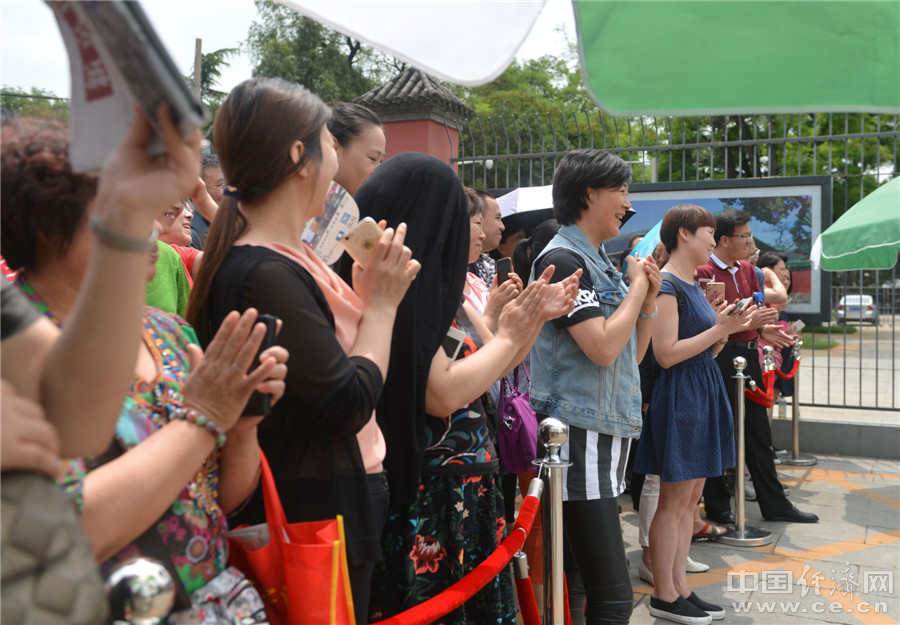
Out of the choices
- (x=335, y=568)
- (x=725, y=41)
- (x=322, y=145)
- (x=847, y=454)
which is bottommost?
(x=847, y=454)

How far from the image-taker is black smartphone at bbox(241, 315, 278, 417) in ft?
4.29

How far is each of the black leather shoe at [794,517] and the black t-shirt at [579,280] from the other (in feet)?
11.6

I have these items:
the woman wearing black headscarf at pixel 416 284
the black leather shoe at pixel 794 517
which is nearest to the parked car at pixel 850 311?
the black leather shoe at pixel 794 517

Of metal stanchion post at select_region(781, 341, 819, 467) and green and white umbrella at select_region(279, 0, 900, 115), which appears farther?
metal stanchion post at select_region(781, 341, 819, 467)

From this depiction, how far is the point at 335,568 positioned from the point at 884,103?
4.71 ft

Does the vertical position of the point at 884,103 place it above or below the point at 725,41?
below

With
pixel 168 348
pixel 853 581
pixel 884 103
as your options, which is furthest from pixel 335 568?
pixel 853 581

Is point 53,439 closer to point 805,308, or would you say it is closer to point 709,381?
point 709,381

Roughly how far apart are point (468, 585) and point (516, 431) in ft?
4.19

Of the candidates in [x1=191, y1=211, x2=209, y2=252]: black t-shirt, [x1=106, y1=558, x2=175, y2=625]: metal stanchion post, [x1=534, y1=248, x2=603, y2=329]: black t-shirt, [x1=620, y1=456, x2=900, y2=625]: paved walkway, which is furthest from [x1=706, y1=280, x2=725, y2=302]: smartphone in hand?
[x1=106, y1=558, x2=175, y2=625]: metal stanchion post

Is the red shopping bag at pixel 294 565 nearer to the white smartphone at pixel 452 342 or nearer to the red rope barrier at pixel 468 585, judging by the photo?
the red rope barrier at pixel 468 585

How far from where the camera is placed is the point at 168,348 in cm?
139

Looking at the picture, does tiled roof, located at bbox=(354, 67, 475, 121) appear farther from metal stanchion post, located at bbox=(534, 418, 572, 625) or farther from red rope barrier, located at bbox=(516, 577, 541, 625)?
red rope barrier, located at bbox=(516, 577, 541, 625)

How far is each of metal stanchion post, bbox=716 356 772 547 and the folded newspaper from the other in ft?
14.7
